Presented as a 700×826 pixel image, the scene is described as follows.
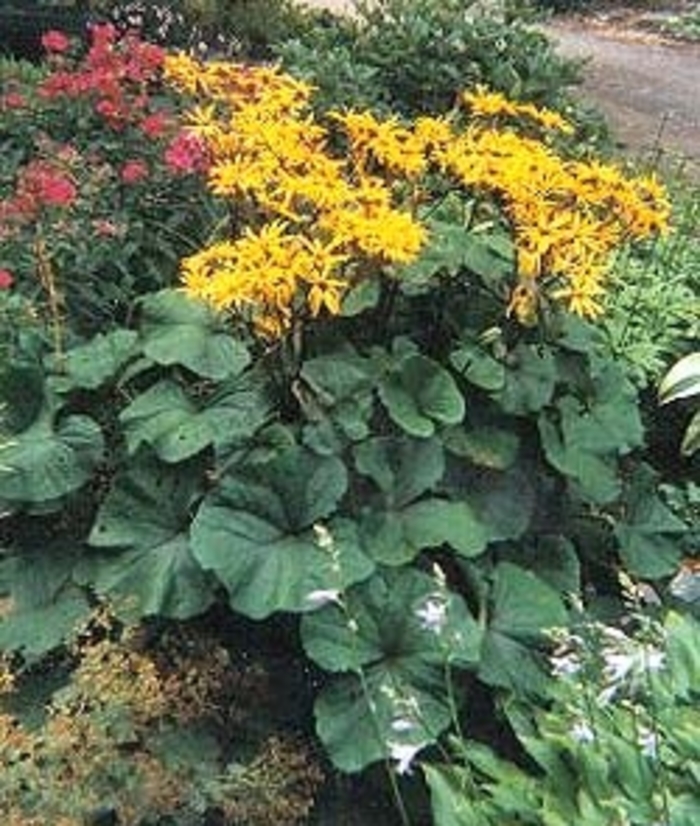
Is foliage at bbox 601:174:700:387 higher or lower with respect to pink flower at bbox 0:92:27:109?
lower

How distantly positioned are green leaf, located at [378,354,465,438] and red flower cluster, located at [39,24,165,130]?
171 cm

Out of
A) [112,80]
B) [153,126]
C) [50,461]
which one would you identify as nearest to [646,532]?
[50,461]

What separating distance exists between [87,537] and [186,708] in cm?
56

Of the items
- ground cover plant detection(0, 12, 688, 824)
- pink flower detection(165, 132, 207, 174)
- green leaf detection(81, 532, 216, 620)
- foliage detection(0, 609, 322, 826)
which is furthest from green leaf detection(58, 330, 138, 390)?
pink flower detection(165, 132, 207, 174)

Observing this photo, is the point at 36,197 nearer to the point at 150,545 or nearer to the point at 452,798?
the point at 150,545

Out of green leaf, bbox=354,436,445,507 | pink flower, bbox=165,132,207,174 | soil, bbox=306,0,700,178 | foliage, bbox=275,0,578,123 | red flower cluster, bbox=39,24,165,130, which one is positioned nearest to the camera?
green leaf, bbox=354,436,445,507

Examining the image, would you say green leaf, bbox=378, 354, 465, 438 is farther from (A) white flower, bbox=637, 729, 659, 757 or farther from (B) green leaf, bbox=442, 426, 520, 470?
(A) white flower, bbox=637, 729, 659, 757

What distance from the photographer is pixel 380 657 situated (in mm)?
3945

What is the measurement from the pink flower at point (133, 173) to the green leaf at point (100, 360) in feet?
3.02

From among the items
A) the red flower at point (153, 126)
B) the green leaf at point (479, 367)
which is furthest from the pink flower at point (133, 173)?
the green leaf at point (479, 367)

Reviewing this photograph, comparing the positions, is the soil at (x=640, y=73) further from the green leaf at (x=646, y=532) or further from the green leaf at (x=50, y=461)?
the green leaf at (x=50, y=461)

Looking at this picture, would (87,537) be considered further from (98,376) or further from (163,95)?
(163,95)

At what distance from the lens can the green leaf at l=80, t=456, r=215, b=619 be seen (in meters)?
3.99

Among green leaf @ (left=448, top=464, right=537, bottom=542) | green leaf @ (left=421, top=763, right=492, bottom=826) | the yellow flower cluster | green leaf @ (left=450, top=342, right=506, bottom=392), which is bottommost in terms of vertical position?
green leaf @ (left=421, top=763, right=492, bottom=826)
